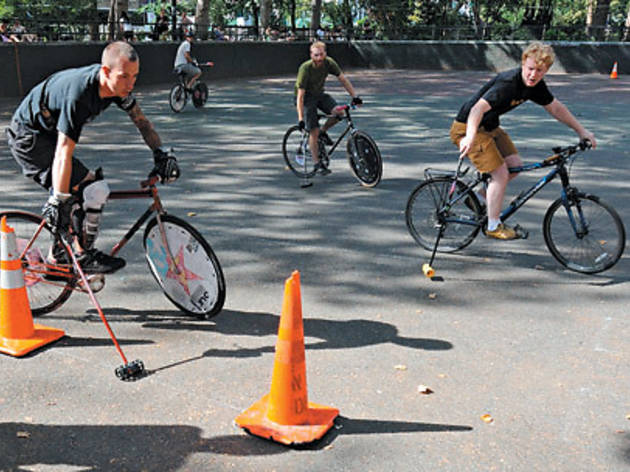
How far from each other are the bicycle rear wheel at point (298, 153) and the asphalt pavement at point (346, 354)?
0.72 metres

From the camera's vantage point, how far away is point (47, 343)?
15.4 ft

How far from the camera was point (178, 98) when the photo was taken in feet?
55.6

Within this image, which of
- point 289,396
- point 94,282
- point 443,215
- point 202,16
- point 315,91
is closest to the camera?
point 289,396

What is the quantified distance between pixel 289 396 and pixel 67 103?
7.32ft

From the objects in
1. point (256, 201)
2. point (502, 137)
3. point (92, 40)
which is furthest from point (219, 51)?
point (502, 137)

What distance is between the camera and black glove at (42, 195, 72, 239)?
441 centimetres

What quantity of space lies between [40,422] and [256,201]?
5.15 m

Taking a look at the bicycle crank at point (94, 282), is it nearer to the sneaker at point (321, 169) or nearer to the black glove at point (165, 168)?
the black glove at point (165, 168)

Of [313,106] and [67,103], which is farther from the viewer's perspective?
[313,106]

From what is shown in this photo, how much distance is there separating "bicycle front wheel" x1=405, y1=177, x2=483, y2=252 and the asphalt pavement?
0.19 metres

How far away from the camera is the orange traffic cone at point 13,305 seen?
4.49 m

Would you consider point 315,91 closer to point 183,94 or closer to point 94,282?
point 94,282

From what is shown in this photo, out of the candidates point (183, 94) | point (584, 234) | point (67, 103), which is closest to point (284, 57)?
point (183, 94)

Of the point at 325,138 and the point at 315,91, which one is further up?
the point at 315,91
